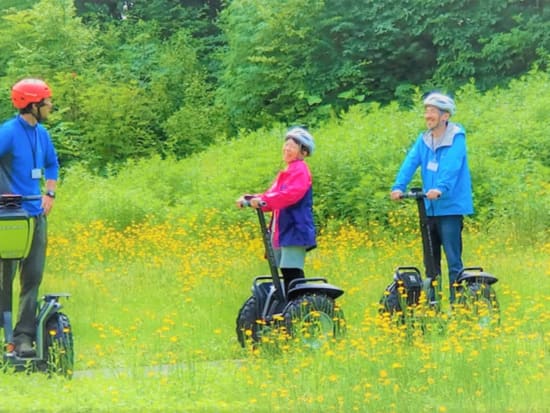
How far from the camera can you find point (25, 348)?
301 inches

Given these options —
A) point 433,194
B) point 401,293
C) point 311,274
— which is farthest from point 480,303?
point 311,274

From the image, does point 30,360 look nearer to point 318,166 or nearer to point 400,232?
point 400,232

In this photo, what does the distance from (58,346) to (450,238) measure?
3.17 m

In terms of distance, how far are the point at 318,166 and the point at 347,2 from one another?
40.9 ft

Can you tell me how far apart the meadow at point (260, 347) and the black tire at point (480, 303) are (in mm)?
119

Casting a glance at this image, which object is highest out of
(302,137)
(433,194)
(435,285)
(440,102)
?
(440,102)

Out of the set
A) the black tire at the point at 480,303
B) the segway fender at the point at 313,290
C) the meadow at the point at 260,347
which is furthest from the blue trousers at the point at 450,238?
the segway fender at the point at 313,290

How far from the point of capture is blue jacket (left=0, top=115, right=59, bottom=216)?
25.6 ft

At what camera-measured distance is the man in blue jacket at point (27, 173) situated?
7758 millimetres

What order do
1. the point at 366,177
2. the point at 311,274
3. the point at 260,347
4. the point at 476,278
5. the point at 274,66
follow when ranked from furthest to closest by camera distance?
the point at 274,66 < the point at 366,177 < the point at 311,274 < the point at 476,278 < the point at 260,347

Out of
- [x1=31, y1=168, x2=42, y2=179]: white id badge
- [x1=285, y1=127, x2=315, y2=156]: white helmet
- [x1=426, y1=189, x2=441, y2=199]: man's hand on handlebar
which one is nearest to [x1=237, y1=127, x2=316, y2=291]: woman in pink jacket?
[x1=285, y1=127, x2=315, y2=156]: white helmet

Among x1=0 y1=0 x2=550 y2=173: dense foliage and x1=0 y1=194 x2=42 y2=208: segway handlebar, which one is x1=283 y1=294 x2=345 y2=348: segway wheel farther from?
x1=0 y1=0 x2=550 y2=173: dense foliage

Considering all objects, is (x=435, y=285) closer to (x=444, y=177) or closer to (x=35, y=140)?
(x=444, y=177)

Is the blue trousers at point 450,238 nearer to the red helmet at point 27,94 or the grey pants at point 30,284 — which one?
the grey pants at point 30,284
